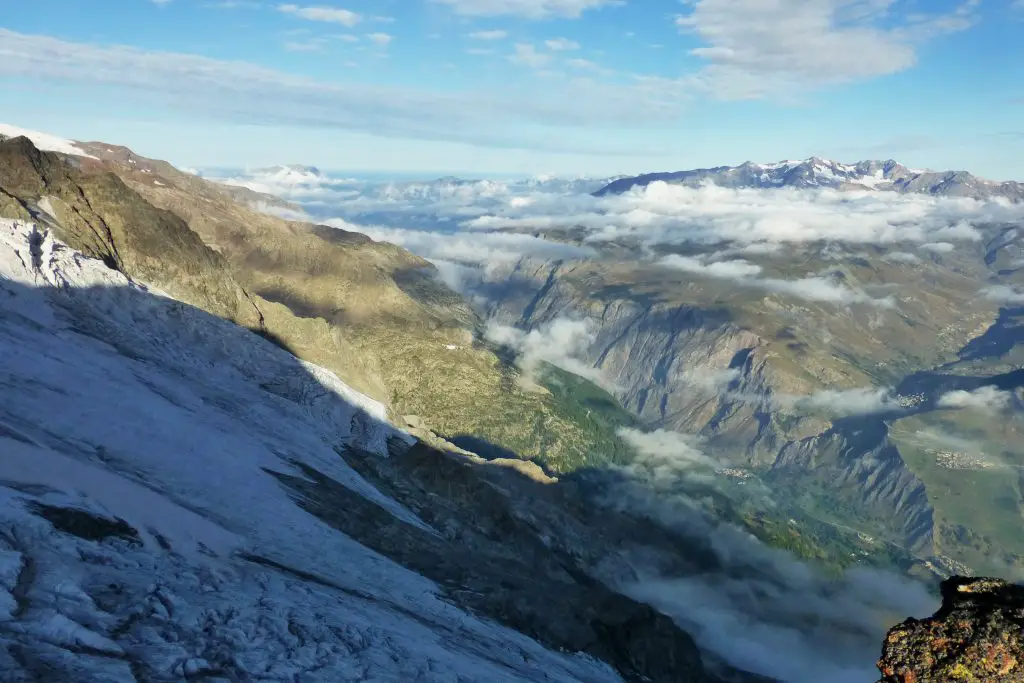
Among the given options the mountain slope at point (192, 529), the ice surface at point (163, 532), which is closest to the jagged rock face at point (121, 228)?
the mountain slope at point (192, 529)

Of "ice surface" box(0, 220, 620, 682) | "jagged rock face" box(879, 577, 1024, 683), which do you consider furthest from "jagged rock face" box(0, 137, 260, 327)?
"jagged rock face" box(879, 577, 1024, 683)

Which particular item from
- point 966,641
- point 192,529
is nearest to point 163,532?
point 192,529

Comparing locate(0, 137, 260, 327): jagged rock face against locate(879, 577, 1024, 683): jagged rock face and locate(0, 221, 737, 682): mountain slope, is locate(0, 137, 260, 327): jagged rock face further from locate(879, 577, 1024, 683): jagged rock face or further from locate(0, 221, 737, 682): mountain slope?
locate(879, 577, 1024, 683): jagged rock face

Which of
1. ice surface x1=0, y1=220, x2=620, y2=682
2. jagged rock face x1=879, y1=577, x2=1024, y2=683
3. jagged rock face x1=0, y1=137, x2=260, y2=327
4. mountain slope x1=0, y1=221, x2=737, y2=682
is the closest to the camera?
ice surface x1=0, y1=220, x2=620, y2=682

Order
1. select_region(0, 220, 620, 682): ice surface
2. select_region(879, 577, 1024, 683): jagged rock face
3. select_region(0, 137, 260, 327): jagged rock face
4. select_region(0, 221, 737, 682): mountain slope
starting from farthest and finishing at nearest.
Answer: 1. select_region(0, 137, 260, 327): jagged rock face
2. select_region(879, 577, 1024, 683): jagged rock face
3. select_region(0, 221, 737, 682): mountain slope
4. select_region(0, 220, 620, 682): ice surface

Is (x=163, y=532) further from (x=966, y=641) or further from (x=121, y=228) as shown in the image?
(x=121, y=228)

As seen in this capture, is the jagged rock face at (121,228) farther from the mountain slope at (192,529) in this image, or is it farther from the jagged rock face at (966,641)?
the jagged rock face at (966,641)

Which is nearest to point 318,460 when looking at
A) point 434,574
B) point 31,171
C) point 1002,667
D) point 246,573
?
point 434,574
